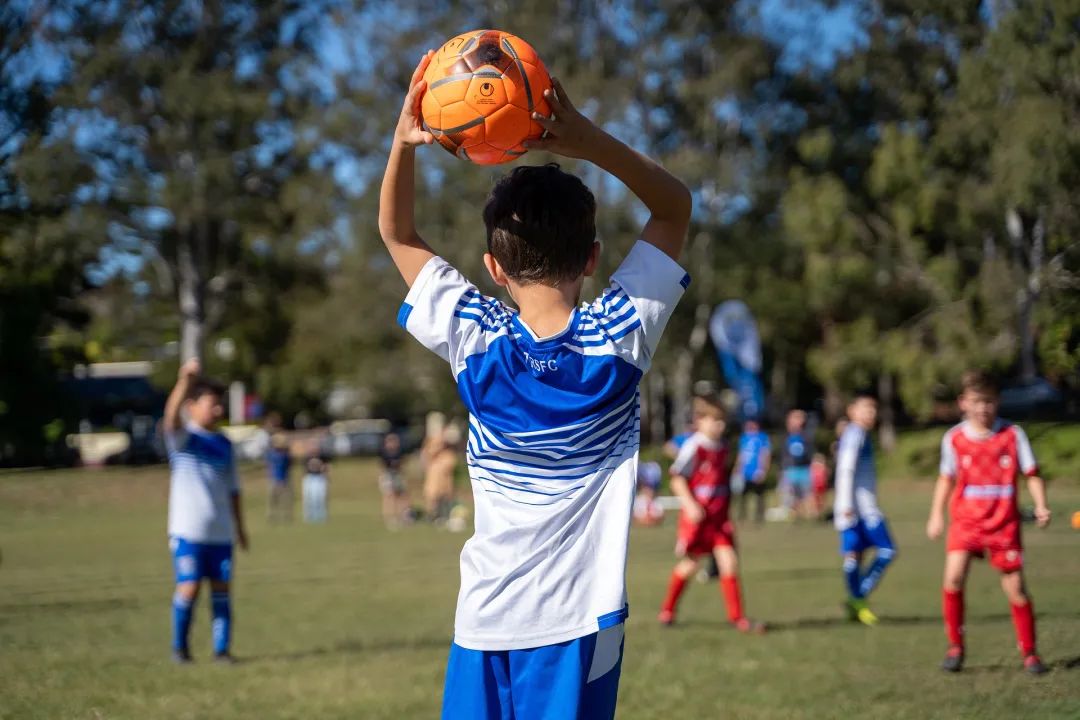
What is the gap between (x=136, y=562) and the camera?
19172 mm

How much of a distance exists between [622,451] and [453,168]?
3351cm

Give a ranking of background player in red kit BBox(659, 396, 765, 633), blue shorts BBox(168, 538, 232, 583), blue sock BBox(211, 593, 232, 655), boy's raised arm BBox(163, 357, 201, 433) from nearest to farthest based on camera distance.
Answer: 1. boy's raised arm BBox(163, 357, 201, 433)
2. blue shorts BBox(168, 538, 232, 583)
3. blue sock BBox(211, 593, 232, 655)
4. background player in red kit BBox(659, 396, 765, 633)

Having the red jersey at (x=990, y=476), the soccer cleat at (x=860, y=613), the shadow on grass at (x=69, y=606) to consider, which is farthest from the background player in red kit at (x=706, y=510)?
the shadow on grass at (x=69, y=606)

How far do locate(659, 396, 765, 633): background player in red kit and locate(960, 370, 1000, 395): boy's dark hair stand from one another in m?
2.83

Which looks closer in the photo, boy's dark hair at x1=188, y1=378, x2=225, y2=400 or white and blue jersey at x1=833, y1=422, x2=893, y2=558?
boy's dark hair at x1=188, y1=378, x2=225, y2=400

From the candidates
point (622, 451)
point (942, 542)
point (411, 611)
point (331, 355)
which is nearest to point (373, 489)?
point (331, 355)

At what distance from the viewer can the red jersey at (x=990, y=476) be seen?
8219mm

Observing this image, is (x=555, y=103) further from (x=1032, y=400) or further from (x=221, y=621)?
(x=1032, y=400)

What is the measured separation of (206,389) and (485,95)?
7076mm

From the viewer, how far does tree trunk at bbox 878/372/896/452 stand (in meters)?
30.5

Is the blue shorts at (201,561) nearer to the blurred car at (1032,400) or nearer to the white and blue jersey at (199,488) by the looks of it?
the white and blue jersey at (199,488)

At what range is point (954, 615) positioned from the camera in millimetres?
8180

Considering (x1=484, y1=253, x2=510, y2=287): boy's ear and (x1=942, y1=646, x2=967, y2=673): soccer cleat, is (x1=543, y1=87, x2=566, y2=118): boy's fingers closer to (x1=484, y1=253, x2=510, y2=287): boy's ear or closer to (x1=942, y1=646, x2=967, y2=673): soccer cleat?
(x1=484, y1=253, x2=510, y2=287): boy's ear

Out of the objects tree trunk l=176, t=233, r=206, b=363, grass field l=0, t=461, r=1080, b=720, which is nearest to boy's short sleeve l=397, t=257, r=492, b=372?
grass field l=0, t=461, r=1080, b=720
